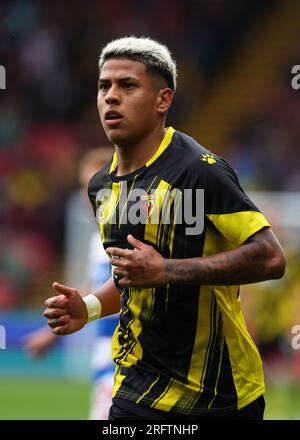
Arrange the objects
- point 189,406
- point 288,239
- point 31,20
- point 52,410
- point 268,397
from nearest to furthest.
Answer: point 189,406
point 52,410
point 268,397
point 288,239
point 31,20

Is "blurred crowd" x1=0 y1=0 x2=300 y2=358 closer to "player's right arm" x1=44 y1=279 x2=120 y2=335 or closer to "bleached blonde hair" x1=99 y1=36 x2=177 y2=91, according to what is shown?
"player's right arm" x1=44 y1=279 x2=120 y2=335

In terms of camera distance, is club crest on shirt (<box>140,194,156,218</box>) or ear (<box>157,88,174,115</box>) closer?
club crest on shirt (<box>140,194,156,218</box>)

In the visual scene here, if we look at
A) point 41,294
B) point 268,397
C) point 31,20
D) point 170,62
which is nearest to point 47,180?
point 41,294

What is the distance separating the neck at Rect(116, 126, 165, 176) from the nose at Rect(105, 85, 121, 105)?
21 centimetres

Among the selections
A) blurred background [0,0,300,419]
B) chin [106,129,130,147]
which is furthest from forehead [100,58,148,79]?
blurred background [0,0,300,419]

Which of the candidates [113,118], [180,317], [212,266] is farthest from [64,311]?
[113,118]

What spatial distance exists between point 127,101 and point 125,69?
0.14 metres

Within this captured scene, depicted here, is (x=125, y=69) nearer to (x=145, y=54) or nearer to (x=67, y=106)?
(x=145, y=54)

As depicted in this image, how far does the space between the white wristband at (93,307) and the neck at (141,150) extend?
67 cm

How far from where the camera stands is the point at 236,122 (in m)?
18.4

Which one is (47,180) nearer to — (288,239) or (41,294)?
(41,294)
